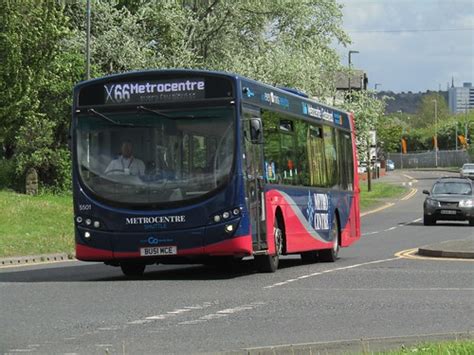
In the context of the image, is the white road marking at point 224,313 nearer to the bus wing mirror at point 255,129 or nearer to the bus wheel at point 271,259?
the bus wing mirror at point 255,129

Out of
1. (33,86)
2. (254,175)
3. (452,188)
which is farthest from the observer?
(33,86)

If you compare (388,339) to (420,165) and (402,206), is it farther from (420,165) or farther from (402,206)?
(420,165)

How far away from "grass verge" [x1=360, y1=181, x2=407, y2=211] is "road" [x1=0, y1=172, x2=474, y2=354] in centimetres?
4223

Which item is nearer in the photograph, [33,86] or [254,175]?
[254,175]

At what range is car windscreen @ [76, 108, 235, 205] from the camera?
18422mm

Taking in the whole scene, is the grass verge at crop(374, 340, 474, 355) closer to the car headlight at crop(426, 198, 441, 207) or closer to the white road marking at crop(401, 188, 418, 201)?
the car headlight at crop(426, 198, 441, 207)

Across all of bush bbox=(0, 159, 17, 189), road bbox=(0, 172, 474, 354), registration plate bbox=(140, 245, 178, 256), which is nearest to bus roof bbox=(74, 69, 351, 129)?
registration plate bbox=(140, 245, 178, 256)

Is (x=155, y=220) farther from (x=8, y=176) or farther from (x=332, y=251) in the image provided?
(x=8, y=176)

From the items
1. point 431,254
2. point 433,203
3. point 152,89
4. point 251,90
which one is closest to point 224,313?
point 152,89

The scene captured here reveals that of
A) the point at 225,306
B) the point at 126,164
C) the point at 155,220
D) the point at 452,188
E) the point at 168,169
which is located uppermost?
the point at 126,164

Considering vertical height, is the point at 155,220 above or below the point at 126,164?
below

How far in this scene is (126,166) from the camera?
61.1 ft

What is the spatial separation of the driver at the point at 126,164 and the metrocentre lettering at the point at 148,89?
74cm

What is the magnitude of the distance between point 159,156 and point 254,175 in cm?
158
